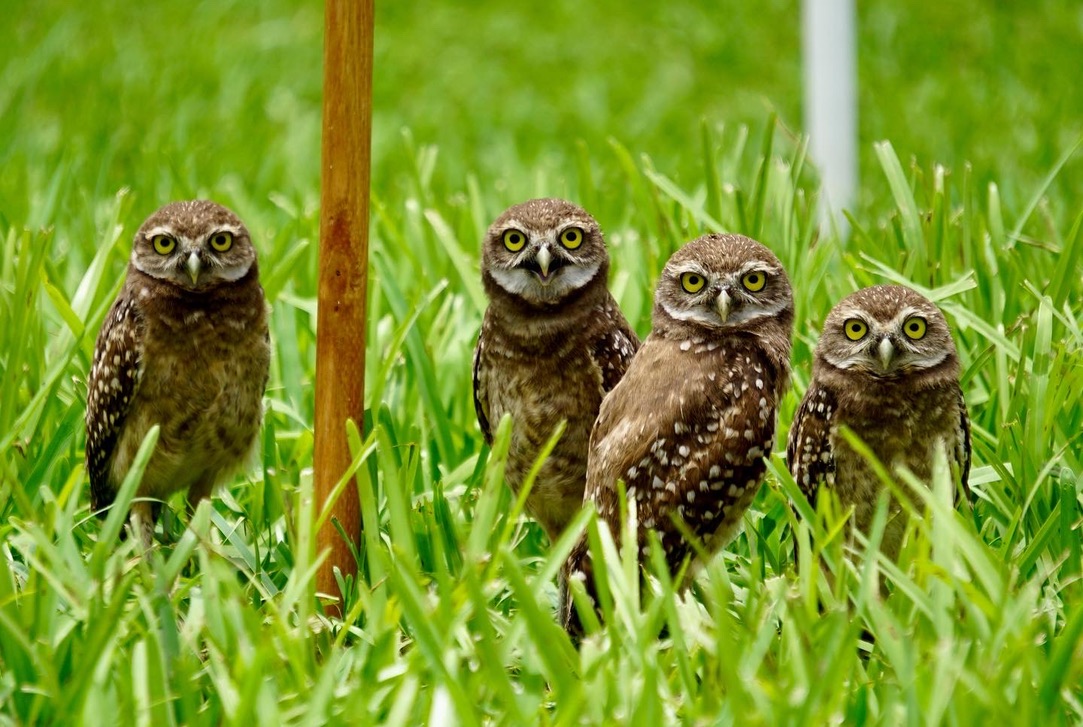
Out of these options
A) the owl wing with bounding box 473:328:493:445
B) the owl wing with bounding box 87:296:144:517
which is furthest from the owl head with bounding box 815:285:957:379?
the owl wing with bounding box 87:296:144:517

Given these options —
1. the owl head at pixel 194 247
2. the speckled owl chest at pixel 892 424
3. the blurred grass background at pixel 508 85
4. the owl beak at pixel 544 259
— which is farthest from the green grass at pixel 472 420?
the owl beak at pixel 544 259

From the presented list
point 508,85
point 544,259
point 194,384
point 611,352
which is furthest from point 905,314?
point 508,85

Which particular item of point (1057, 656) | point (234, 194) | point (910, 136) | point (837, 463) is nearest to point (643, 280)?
point (837, 463)

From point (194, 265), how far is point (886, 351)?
1859 mm

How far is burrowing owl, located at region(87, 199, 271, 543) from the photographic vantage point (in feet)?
13.4

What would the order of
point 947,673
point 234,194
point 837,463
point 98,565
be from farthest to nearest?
point 234,194
point 837,463
point 98,565
point 947,673

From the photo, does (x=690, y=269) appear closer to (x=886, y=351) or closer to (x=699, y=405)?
(x=699, y=405)

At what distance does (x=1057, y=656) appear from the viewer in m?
2.84

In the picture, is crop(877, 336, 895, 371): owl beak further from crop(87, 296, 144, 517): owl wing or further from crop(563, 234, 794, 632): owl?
crop(87, 296, 144, 517): owl wing

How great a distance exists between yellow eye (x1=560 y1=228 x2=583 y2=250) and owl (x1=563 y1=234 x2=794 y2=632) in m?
0.29

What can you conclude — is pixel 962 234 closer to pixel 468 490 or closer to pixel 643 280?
pixel 643 280

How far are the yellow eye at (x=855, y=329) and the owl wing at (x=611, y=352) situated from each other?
0.63 m

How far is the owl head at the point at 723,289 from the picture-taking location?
11.8ft

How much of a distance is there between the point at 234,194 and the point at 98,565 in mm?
3660
